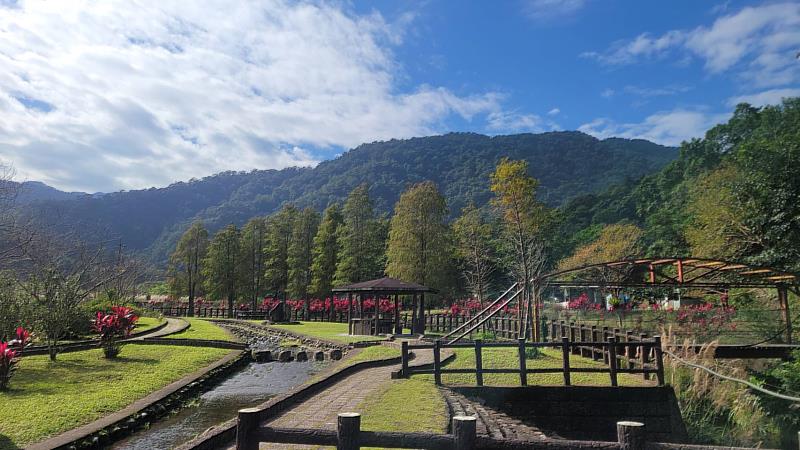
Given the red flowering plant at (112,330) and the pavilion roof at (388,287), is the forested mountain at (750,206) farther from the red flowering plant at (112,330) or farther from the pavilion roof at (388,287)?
the red flowering plant at (112,330)

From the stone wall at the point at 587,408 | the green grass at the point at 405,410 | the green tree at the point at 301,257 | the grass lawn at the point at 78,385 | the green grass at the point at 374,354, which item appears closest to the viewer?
the green grass at the point at 405,410

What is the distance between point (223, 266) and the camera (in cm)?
4234

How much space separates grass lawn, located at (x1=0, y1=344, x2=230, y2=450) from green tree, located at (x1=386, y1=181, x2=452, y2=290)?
15.9 meters

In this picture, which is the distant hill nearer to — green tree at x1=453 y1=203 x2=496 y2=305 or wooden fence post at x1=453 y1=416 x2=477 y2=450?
green tree at x1=453 y1=203 x2=496 y2=305

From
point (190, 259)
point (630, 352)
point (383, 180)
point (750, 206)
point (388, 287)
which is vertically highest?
point (383, 180)

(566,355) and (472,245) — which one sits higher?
(472,245)

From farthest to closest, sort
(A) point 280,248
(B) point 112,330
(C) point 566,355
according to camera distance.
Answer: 1. (A) point 280,248
2. (B) point 112,330
3. (C) point 566,355

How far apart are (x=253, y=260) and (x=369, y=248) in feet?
45.7

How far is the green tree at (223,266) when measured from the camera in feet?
139

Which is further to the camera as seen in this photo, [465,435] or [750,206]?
[750,206]

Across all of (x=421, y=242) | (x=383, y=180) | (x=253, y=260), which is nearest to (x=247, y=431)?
(x=421, y=242)

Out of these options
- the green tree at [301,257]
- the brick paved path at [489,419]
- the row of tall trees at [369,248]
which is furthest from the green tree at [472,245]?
the brick paved path at [489,419]

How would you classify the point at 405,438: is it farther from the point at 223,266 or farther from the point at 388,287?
the point at 223,266

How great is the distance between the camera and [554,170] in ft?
401
